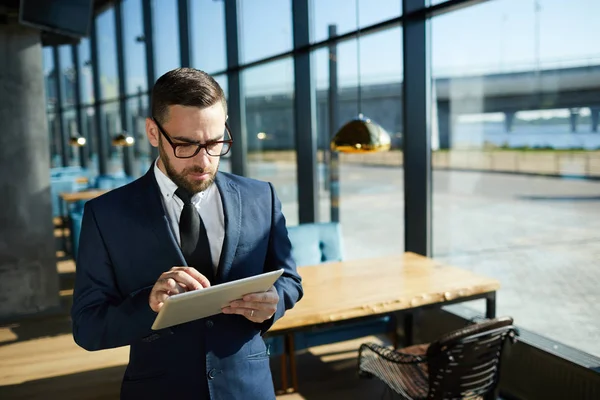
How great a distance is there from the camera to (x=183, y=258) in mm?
1317

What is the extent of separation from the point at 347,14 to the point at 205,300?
12.5 ft

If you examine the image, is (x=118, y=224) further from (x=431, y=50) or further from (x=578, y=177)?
(x=431, y=50)

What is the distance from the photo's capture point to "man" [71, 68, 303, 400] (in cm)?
124

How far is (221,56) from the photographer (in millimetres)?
6715

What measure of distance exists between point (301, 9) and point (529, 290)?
10.4 ft

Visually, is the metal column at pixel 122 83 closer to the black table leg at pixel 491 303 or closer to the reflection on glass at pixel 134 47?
the reflection on glass at pixel 134 47

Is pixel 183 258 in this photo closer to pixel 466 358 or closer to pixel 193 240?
pixel 193 240

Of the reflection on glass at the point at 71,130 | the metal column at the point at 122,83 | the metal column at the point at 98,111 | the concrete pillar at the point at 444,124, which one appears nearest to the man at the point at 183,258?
the concrete pillar at the point at 444,124

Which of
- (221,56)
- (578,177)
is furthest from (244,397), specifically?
(221,56)

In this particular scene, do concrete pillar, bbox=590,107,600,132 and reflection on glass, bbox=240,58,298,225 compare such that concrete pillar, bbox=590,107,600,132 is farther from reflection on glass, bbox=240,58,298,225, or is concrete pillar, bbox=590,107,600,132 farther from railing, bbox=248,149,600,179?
A: reflection on glass, bbox=240,58,298,225

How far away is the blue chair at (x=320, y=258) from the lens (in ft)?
13.2

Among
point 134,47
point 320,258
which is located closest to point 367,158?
point 320,258

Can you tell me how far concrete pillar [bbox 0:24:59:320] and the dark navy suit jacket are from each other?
4099mm

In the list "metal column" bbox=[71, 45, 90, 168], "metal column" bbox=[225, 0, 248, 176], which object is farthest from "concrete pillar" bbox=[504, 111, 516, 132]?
"metal column" bbox=[71, 45, 90, 168]
